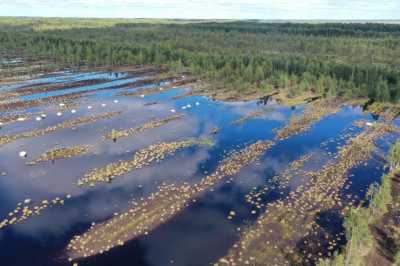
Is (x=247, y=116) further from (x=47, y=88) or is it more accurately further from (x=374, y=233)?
(x=47, y=88)

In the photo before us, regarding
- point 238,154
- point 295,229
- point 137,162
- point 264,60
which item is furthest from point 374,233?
point 264,60

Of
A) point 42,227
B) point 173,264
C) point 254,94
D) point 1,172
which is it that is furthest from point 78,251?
point 254,94

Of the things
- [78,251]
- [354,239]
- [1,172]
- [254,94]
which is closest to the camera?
[354,239]

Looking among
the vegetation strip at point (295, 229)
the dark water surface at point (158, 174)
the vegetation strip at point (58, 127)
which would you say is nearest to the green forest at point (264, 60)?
the dark water surface at point (158, 174)

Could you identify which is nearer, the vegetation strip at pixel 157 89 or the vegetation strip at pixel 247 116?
the vegetation strip at pixel 247 116

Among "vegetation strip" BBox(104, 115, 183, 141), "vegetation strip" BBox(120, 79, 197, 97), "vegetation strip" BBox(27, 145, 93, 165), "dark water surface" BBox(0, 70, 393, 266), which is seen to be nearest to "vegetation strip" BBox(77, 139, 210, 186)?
"dark water surface" BBox(0, 70, 393, 266)

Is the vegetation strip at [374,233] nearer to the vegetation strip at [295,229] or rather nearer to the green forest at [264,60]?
the vegetation strip at [295,229]

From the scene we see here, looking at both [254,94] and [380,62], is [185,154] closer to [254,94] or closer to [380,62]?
[254,94]
